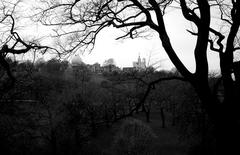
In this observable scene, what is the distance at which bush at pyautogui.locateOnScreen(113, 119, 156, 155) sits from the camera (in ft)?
84.9

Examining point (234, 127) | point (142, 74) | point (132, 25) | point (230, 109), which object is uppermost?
point (132, 25)

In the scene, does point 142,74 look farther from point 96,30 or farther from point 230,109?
point 230,109

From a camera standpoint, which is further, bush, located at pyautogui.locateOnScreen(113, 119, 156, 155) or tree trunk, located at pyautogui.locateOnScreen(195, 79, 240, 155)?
bush, located at pyautogui.locateOnScreen(113, 119, 156, 155)

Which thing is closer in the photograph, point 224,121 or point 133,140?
point 224,121

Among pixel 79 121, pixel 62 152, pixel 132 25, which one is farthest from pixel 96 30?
pixel 79 121

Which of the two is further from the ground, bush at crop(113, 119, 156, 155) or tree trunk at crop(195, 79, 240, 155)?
tree trunk at crop(195, 79, 240, 155)

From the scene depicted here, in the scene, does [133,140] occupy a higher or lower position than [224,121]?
lower

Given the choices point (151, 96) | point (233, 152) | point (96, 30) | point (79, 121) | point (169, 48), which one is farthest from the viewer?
point (151, 96)

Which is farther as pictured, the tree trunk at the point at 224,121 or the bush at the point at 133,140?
the bush at the point at 133,140

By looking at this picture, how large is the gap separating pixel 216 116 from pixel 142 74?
2.18 metres

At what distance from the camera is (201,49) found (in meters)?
4.33

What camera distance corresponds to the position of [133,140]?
1039 inches

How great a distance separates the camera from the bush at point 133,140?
2588cm

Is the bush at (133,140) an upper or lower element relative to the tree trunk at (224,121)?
lower
